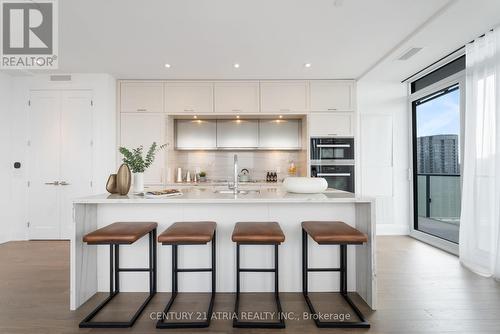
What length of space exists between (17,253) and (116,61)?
3.08 m

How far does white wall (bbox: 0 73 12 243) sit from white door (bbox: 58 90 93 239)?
84 cm

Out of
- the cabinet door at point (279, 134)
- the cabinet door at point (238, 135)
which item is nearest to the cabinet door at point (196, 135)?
the cabinet door at point (238, 135)

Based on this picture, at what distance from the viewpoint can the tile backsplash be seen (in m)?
5.36

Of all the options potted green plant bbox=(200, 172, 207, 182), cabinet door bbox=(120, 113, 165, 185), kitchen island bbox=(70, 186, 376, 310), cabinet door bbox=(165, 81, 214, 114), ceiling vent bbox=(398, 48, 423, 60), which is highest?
ceiling vent bbox=(398, 48, 423, 60)

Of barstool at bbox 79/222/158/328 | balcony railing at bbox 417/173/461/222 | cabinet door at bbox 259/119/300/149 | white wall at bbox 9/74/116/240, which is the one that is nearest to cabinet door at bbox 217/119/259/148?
cabinet door at bbox 259/119/300/149

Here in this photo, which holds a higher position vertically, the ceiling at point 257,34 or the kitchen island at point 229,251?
the ceiling at point 257,34

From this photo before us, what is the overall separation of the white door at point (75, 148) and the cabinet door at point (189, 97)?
135cm

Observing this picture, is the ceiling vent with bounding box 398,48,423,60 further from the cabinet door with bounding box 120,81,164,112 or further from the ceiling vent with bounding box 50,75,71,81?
the ceiling vent with bounding box 50,75,71,81

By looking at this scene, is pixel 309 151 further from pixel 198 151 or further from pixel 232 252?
pixel 232 252

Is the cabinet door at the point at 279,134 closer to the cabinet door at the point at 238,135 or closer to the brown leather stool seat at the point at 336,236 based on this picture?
the cabinet door at the point at 238,135

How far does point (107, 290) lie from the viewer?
258cm

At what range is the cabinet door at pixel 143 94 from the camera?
473 cm

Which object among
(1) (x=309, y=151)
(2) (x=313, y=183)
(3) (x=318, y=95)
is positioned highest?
(3) (x=318, y=95)

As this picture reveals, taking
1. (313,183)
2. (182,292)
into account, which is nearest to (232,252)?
(182,292)
